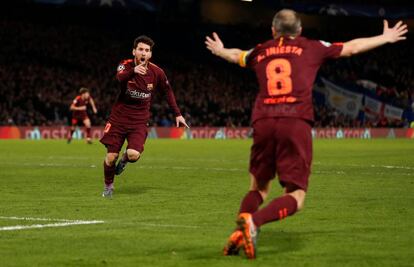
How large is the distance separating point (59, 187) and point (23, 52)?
37.4 m

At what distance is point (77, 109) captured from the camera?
38.4 m

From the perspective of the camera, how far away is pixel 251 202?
26.6ft

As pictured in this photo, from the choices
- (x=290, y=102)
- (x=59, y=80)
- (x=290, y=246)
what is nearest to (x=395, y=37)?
(x=290, y=102)

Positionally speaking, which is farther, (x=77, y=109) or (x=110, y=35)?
(x=110, y=35)

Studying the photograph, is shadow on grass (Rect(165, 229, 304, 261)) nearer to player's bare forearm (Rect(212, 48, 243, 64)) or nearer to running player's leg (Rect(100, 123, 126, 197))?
player's bare forearm (Rect(212, 48, 243, 64))

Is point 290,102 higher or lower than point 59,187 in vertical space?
higher

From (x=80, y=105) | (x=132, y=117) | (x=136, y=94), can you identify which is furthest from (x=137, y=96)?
(x=80, y=105)

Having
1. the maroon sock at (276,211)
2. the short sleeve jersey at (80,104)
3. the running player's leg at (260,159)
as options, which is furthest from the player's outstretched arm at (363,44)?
the short sleeve jersey at (80,104)

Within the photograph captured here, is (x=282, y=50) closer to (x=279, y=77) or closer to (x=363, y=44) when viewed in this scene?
(x=279, y=77)

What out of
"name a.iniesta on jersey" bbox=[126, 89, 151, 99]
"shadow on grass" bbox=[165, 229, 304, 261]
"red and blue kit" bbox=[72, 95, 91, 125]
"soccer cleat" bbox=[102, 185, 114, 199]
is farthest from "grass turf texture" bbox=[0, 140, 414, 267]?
"red and blue kit" bbox=[72, 95, 91, 125]

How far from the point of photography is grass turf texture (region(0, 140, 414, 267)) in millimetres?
7926

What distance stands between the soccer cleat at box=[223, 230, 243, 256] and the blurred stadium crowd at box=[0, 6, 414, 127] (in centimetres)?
3774

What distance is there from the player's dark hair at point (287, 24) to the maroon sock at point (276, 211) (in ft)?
4.79

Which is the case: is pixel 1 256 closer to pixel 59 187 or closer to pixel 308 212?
pixel 308 212
